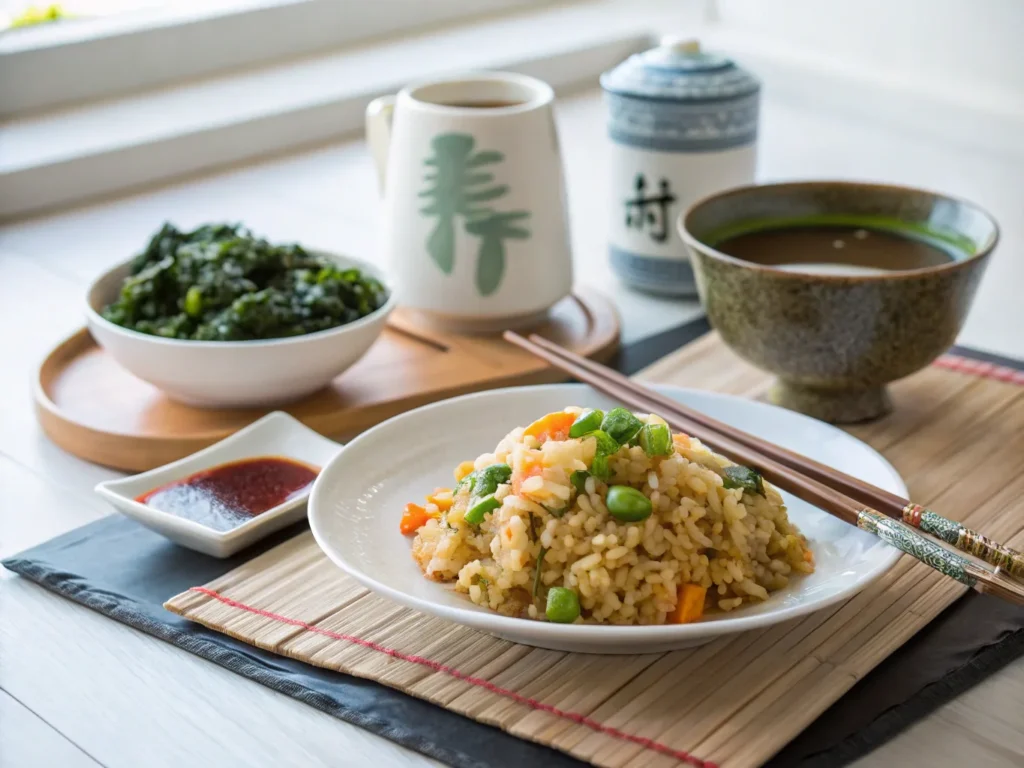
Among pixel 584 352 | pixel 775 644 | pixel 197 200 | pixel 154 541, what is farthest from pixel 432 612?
pixel 197 200

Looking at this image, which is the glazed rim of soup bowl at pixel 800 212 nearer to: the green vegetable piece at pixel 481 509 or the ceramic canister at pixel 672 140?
the ceramic canister at pixel 672 140

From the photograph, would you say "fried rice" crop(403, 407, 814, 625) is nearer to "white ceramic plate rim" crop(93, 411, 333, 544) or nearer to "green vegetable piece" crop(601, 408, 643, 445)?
"green vegetable piece" crop(601, 408, 643, 445)

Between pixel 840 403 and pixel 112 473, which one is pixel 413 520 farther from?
pixel 840 403

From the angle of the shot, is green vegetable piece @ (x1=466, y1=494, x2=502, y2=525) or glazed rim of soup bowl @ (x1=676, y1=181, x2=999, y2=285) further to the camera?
glazed rim of soup bowl @ (x1=676, y1=181, x2=999, y2=285)

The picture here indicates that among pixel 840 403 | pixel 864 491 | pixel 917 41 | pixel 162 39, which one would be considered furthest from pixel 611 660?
pixel 917 41

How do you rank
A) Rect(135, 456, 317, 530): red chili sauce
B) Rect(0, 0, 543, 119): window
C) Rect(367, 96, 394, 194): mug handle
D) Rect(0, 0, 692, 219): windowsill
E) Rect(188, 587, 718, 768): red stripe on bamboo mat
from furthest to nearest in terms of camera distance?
Rect(0, 0, 543, 119): window < Rect(0, 0, 692, 219): windowsill < Rect(367, 96, 394, 194): mug handle < Rect(135, 456, 317, 530): red chili sauce < Rect(188, 587, 718, 768): red stripe on bamboo mat

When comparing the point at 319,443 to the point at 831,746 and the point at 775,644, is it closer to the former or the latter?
the point at 775,644

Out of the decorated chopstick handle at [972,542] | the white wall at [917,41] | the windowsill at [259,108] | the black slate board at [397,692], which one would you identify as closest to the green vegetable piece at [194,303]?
the black slate board at [397,692]

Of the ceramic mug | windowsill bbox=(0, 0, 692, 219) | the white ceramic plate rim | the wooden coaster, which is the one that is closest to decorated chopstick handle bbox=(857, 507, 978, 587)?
the white ceramic plate rim
